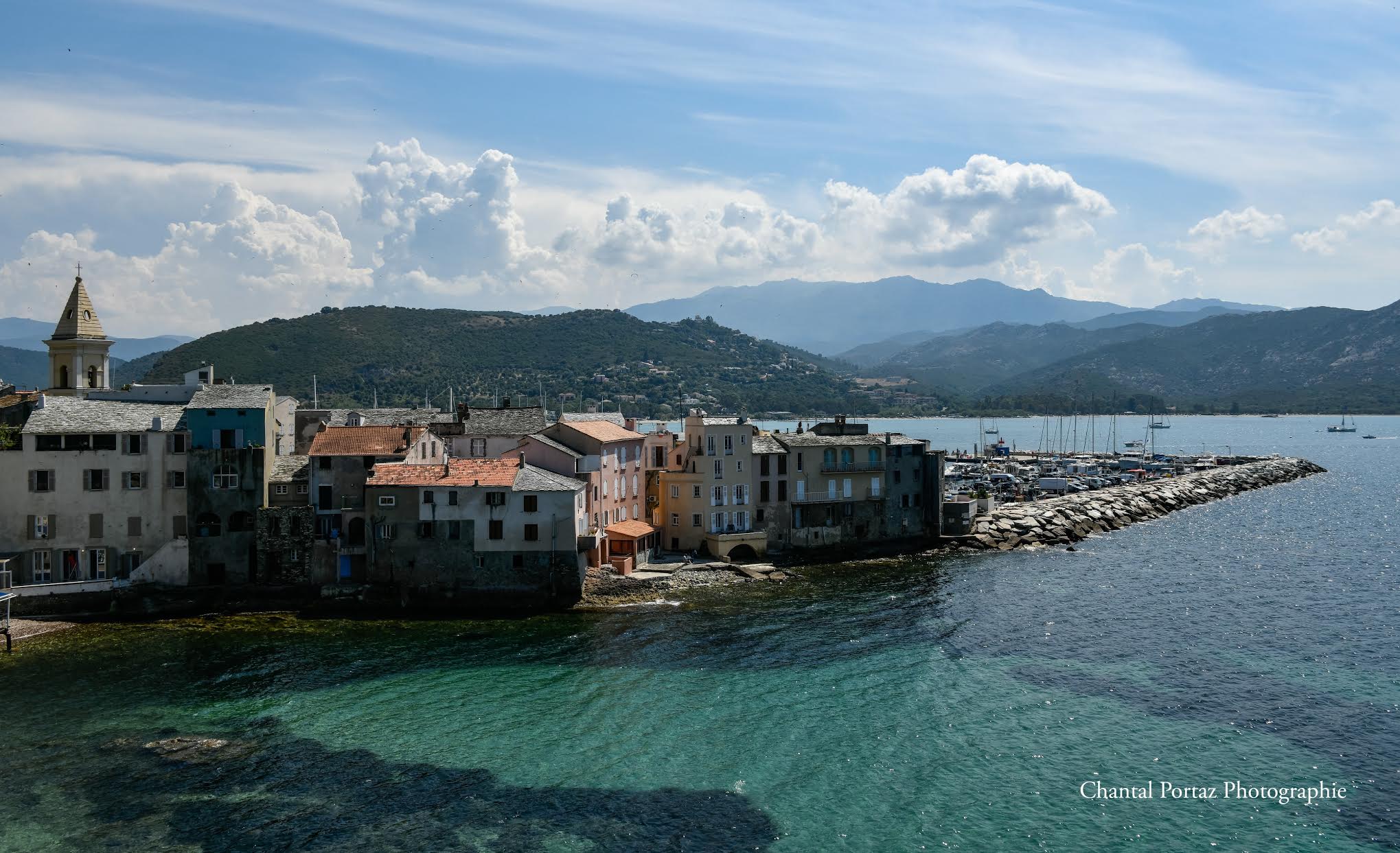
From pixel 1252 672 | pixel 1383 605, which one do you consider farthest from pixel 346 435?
pixel 1383 605

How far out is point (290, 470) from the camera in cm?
6178

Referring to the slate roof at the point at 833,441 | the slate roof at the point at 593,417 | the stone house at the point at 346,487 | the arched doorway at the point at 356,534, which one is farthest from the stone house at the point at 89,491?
the slate roof at the point at 833,441

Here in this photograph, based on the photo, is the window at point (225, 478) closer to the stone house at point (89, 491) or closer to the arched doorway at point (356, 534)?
the stone house at point (89, 491)

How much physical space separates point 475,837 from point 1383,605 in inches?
2330

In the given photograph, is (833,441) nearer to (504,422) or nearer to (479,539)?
(504,422)

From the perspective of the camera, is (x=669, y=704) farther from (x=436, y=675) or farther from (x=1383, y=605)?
(x=1383, y=605)

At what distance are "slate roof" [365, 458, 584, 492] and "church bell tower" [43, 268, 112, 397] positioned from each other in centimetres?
2551

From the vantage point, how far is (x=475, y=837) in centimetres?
2958

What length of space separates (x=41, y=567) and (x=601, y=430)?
114 feet

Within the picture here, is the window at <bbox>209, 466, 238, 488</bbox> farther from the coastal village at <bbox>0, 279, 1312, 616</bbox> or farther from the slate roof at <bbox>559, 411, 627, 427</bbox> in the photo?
the slate roof at <bbox>559, 411, 627, 427</bbox>

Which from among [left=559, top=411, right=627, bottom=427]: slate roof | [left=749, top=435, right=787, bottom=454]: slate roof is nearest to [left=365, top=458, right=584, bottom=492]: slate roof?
[left=559, top=411, right=627, bottom=427]: slate roof

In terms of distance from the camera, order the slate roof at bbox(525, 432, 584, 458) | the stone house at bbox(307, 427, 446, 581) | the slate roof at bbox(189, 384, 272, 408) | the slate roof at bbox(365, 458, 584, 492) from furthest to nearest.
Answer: the slate roof at bbox(525, 432, 584, 458), the slate roof at bbox(189, 384, 272, 408), the stone house at bbox(307, 427, 446, 581), the slate roof at bbox(365, 458, 584, 492)

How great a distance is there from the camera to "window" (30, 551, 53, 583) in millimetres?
56531

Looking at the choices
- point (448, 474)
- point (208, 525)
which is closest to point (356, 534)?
point (448, 474)
